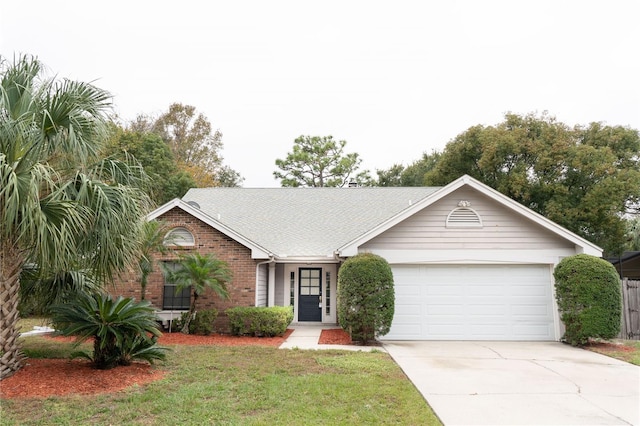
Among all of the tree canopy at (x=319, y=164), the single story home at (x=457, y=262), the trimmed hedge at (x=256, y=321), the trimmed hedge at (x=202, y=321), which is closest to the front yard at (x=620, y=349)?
the single story home at (x=457, y=262)

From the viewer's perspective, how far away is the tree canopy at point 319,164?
3772cm

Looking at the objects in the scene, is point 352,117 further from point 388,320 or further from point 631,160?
point 388,320

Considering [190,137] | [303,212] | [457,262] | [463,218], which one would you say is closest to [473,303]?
[457,262]

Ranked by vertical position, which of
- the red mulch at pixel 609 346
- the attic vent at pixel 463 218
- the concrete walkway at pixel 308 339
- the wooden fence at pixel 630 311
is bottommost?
the concrete walkway at pixel 308 339

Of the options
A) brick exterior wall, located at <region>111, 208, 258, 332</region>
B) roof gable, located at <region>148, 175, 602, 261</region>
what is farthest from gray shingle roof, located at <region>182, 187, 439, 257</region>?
brick exterior wall, located at <region>111, 208, 258, 332</region>

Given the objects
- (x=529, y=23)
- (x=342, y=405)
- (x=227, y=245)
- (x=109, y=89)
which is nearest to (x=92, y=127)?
(x=109, y=89)

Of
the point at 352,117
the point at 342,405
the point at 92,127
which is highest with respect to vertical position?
the point at 352,117

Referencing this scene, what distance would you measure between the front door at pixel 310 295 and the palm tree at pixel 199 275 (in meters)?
3.82

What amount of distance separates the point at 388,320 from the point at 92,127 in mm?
8117

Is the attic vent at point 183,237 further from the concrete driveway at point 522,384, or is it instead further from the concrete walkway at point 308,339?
the concrete driveway at point 522,384

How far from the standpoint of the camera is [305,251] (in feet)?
49.5

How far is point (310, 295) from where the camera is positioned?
15.5 metres

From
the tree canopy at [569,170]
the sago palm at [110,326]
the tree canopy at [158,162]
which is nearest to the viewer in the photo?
the sago palm at [110,326]

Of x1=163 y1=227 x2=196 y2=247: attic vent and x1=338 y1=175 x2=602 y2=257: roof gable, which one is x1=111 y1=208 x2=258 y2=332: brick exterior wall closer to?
x1=163 y1=227 x2=196 y2=247: attic vent
